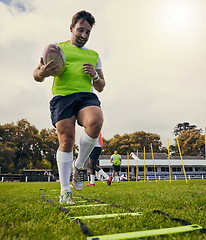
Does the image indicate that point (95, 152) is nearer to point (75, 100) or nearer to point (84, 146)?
point (84, 146)

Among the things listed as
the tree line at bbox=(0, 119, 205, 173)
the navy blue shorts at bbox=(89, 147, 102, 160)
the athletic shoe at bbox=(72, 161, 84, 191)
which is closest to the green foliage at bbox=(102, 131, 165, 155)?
the tree line at bbox=(0, 119, 205, 173)

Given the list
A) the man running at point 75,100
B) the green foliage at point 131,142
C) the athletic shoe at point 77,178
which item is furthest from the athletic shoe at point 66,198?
the green foliage at point 131,142

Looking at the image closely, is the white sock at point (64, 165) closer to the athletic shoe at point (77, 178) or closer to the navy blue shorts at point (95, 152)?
the athletic shoe at point (77, 178)

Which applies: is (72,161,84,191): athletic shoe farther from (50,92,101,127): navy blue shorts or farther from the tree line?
the tree line

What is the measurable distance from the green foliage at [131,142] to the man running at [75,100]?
52.0 metres

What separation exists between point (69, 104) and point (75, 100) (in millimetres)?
102

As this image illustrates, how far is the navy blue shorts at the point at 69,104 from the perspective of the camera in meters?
2.95

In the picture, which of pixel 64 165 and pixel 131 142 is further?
pixel 131 142

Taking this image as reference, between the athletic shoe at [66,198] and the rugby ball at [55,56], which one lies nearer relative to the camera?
the athletic shoe at [66,198]

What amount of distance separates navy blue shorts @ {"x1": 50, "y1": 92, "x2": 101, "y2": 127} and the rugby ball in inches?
15.1

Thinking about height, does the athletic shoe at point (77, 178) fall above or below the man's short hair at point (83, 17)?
below

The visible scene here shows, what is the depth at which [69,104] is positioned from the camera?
2943 millimetres

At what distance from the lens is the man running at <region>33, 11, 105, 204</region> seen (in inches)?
115

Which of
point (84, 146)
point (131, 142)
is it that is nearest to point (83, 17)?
point (84, 146)
